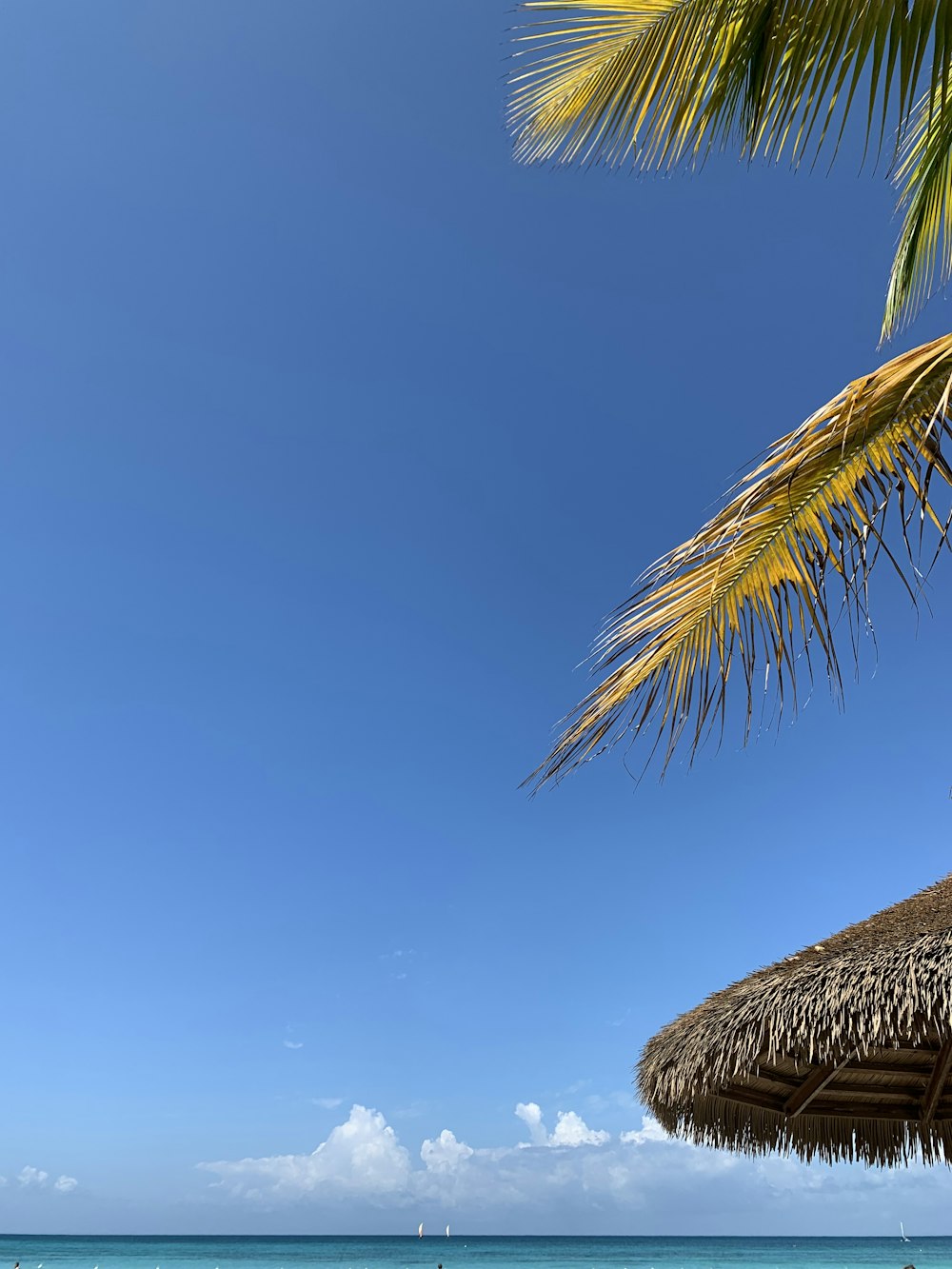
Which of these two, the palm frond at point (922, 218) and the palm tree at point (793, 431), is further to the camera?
the palm frond at point (922, 218)

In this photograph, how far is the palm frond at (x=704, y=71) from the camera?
5.19 ft

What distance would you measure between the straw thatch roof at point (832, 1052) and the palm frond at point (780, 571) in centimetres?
197

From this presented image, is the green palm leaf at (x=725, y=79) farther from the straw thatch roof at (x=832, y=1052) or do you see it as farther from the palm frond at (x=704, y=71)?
the straw thatch roof at (x=832, y=1052)

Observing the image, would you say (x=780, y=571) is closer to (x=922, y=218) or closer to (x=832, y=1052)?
(x=922, y=218)

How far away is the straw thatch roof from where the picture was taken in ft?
10.8

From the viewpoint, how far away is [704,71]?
1.77 m

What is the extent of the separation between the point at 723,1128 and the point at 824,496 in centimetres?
413

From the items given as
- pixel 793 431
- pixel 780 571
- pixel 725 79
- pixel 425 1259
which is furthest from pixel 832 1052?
pixel 425 1259

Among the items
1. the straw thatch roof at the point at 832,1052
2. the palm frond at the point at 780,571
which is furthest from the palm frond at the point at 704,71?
the straw thatch roof at the point at 832,1052

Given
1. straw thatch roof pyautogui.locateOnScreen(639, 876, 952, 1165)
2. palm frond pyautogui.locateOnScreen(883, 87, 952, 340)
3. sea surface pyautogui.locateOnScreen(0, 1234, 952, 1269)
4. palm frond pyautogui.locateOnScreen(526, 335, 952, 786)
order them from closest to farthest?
palm frond pyautogui.locateOnScreen(526, 335, 952, 786), palm frond pyautogui.locateOnScreen(883, 87, 952, 340), straw thatch roof pyautogui.locateOnScreen(639, 876, 952, 1165), sea surface pyautogui.locateOnScreen(0, 1234, 952, 1269)

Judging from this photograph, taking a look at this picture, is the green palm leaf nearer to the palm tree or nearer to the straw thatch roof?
the palm tree

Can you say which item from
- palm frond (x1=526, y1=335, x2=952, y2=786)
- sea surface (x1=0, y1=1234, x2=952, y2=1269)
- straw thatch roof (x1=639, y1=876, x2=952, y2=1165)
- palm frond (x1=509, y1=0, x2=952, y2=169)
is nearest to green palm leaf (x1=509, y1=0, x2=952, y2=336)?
palm frond (x1=509, y1=0, x2=952, y2=169)

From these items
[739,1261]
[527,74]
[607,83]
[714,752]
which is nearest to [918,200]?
[607,83]

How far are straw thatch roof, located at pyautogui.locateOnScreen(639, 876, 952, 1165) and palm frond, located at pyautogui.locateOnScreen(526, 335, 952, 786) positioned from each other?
1.97 m
